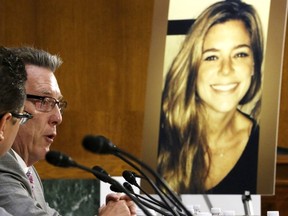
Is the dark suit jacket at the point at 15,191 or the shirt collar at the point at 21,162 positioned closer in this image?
the dark suit jacket at the point at 15,191

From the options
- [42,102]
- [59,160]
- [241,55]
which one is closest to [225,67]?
[241,55]

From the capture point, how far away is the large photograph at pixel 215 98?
335 cm

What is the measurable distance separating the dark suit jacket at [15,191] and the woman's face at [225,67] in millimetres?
1062

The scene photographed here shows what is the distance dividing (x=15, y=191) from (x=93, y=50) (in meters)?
2.80

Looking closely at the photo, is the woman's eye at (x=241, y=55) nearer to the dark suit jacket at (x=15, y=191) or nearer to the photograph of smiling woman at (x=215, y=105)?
the photograph of smiling woman at (x=215, y=105)

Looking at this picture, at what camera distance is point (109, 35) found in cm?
530

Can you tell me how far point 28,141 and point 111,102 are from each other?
2339 millimetres

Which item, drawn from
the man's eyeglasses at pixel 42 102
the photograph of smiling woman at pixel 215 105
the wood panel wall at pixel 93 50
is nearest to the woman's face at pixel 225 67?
the photograph of smiling woman at pixel 215 105

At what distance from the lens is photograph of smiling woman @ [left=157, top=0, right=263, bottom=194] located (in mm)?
3391

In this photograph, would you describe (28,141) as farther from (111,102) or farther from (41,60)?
(111,102)

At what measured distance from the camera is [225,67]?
3451 mm

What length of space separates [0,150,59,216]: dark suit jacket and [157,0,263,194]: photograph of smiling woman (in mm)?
970

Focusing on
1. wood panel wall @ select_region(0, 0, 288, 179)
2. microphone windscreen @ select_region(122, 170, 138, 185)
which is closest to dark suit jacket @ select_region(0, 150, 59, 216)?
microphone windscreen @ select_region(122, 170, 138, 185)

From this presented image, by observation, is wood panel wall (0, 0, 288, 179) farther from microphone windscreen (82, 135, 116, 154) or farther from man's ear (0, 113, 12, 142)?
microphone windscreen (82, 135, 116, 154)
